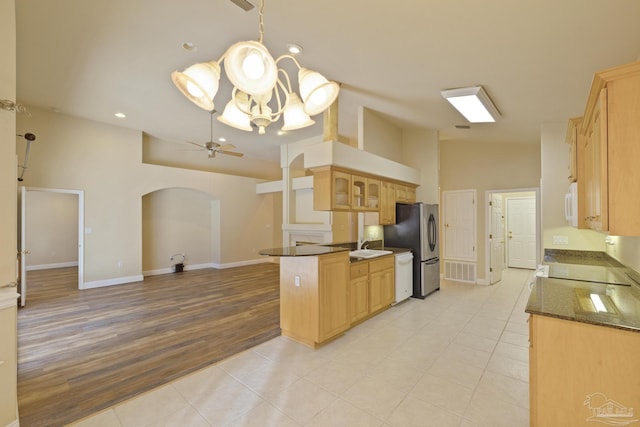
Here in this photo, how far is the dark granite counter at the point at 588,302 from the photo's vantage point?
4.79ft

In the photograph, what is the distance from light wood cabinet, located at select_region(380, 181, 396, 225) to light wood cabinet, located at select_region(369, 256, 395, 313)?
0.69 m

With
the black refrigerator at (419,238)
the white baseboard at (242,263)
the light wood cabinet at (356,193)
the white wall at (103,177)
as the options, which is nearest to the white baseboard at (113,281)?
the white wall at (103,177)

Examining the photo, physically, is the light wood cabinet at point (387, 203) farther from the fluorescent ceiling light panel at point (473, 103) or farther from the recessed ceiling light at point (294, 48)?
the recessed ceiling light at point (294, 48)

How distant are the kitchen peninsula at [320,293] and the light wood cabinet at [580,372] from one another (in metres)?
1.94

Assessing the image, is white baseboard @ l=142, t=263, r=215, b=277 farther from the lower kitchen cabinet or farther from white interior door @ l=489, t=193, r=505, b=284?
white interior door @ l=489, t=193, r=505, b=284

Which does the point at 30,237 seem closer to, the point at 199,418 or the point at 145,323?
the point at 145,323

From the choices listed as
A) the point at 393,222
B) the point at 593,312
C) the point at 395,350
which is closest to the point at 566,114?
the point at 393,222

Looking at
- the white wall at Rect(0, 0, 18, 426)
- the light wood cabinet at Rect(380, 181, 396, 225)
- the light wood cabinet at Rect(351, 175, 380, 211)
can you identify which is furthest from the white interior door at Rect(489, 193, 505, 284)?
the white wall at Rect(0, 0, 18, 426)

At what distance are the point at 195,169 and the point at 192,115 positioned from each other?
2779 millimetres

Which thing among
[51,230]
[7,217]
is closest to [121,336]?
[7,217]

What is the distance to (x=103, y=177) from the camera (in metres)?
6.00

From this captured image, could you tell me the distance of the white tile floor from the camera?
6.74 feet

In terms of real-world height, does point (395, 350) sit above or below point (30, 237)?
below

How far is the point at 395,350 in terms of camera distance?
308 centimetres
